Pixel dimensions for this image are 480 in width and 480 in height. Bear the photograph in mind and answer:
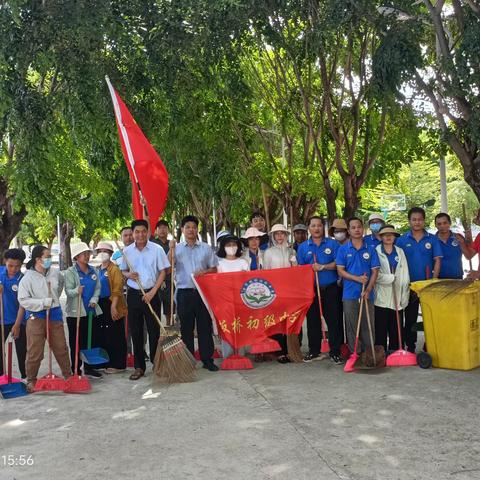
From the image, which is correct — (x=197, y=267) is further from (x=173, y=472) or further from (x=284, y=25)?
(x=284, y=25)

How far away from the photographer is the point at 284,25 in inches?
424

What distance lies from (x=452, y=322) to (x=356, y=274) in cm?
122

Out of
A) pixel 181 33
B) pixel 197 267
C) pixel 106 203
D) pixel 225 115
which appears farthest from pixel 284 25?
pixel 106 203

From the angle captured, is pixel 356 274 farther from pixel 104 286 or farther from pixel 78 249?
pixel 78 249

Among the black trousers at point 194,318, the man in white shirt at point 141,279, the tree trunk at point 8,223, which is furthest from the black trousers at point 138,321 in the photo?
the tree trunk at point 8,223

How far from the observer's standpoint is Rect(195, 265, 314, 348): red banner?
768cm

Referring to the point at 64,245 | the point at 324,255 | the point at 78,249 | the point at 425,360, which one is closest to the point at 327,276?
the point at 324,255

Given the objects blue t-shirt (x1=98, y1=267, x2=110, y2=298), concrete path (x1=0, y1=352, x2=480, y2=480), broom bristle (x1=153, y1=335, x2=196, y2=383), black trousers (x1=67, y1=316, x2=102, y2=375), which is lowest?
concrete path (x1=0, y1=352, x2=480, y2=480)

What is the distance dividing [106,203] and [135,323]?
9.51 m

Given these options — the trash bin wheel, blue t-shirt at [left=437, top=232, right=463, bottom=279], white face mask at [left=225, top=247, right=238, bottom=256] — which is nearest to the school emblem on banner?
white face mask at [left=225, top=247, right=238, bottom=256]

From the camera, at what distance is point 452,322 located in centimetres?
698

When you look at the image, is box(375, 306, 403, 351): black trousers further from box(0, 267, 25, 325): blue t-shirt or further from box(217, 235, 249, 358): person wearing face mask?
box(0, 267, 25, 325): blue t-shirt

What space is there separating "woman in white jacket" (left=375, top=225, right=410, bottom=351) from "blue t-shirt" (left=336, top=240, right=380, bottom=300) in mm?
217

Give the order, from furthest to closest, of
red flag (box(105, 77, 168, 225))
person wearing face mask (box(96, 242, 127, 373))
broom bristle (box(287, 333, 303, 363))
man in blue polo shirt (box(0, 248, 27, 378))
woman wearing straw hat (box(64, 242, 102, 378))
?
red flag (box(105, 77, 168, 225)), broom bristle (box(287, 333, 303, 363)), person wearing face mask (box(96, 242, 127, 373)), woman wearing straw hat (box(64, 242, 102, 378)), man in blue polo shirt (box(0, 248, 27, 378))
